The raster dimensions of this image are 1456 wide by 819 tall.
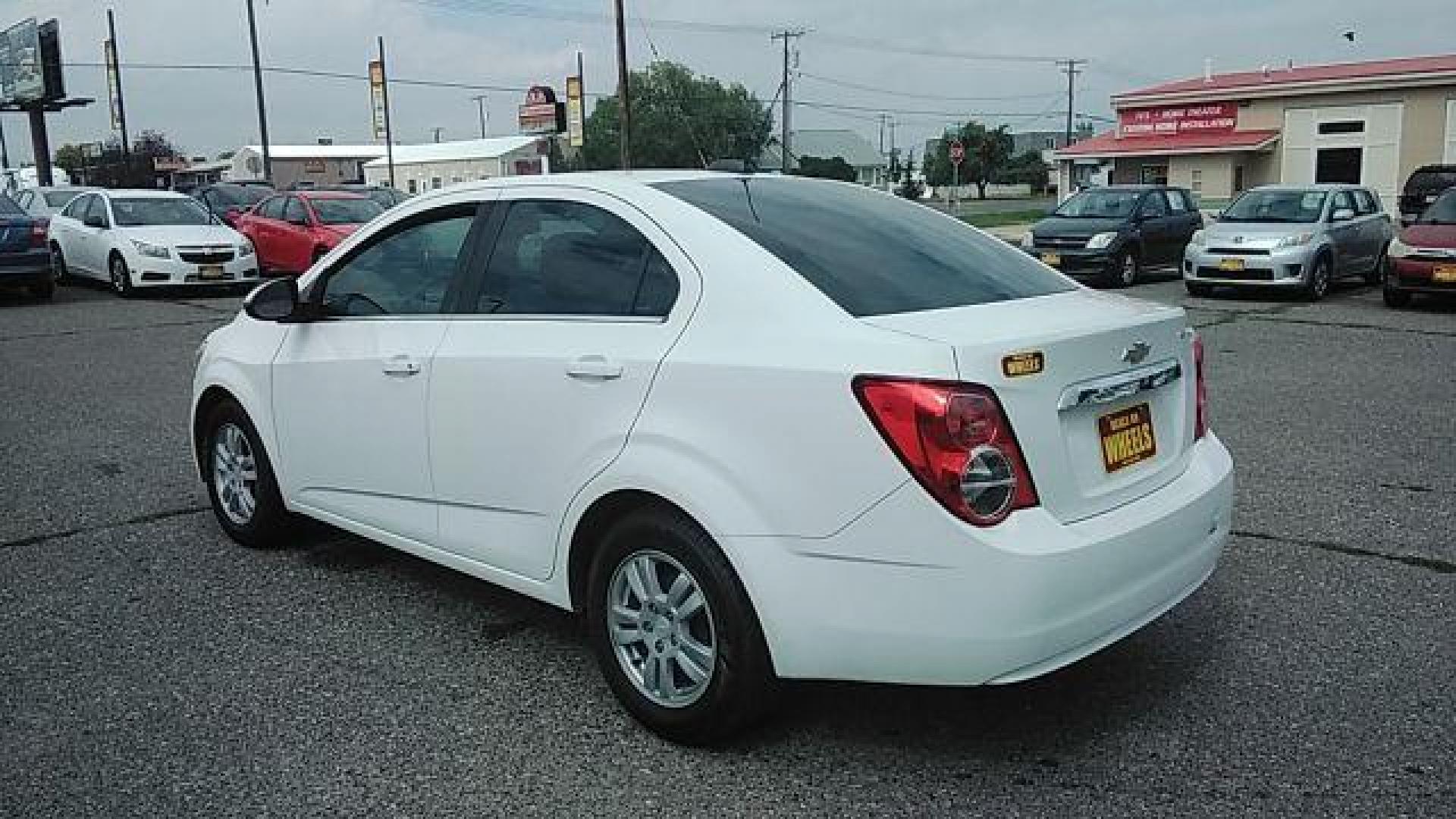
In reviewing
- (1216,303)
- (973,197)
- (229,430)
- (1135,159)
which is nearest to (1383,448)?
(229,430)

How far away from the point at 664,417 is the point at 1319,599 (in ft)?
9.14

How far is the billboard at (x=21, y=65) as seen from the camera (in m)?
47.4

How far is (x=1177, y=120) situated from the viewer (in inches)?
1671

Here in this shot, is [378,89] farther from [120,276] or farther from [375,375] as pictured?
[375,375]

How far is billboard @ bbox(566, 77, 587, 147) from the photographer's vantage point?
157ft

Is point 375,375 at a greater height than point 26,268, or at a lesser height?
greater

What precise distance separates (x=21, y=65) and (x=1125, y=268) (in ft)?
160

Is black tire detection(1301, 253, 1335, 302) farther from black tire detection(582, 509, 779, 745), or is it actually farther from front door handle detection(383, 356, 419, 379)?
black tire detection(582, 509, 779, 745)

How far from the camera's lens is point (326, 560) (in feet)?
16.4

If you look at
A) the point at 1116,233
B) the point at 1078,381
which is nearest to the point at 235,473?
the point at 1078,381

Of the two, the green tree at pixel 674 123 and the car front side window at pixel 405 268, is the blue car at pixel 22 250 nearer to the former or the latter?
the car front side window at pixel 405 268

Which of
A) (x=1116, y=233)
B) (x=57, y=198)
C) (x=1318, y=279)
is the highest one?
(x=57, y=198)

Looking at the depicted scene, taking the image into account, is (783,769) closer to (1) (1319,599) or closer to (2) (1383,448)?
(1) (1319,599)

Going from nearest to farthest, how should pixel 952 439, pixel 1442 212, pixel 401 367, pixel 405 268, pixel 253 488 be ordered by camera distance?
pixel 952 439
pixel 401 367
pixel 405 268
pixel 253 488
pixel 1442 212
